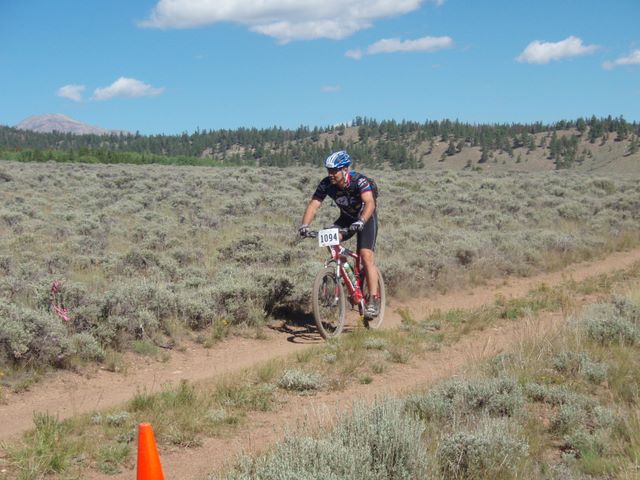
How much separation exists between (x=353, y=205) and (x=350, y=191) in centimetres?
22

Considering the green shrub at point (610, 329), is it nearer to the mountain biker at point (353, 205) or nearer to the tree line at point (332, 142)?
the mountain biker at point (353, 205)

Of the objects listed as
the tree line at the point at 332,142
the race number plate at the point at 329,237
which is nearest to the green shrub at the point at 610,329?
the race number plate at the point at 329,237

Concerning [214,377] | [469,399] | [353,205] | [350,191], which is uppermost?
[350,191]

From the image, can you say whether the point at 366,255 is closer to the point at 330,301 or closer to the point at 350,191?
the point at 330,301

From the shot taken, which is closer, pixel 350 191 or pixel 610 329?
pixel 610 329

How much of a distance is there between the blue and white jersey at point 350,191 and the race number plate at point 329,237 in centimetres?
42

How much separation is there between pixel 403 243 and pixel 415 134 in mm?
126858

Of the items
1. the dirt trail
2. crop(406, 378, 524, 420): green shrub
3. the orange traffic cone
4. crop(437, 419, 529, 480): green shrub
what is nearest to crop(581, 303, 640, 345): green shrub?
the dirt trail

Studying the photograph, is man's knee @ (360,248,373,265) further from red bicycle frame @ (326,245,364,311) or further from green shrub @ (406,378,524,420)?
green shrub @ (406,378,524,420)

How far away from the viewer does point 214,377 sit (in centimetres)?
626

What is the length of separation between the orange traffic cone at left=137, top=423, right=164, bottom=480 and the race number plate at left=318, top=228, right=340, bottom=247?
500 cm

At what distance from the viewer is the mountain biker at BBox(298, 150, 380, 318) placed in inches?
302

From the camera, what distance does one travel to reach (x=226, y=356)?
7.41 m

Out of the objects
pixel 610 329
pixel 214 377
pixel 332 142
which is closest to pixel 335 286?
pixel 214 377
